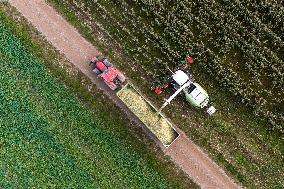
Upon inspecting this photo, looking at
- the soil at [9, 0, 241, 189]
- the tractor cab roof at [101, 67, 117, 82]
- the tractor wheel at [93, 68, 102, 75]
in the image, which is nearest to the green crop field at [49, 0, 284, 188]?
the soil at [9, 0, 241, 189]

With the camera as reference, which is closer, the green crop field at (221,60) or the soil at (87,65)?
the soil at (87,65)

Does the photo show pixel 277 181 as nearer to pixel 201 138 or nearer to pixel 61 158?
pixel 201 138

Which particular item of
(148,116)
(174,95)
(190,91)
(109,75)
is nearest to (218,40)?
(190,91)

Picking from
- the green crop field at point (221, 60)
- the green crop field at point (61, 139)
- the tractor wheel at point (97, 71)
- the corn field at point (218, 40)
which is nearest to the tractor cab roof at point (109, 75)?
the tractor wheel at point (97, 71)

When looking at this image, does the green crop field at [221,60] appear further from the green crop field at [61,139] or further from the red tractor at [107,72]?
the green crop field at [61,139]

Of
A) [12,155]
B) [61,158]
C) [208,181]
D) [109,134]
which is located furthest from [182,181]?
[12,155]

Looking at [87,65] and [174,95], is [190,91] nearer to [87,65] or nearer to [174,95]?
[174,95]
